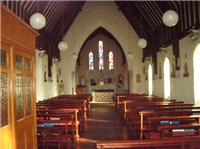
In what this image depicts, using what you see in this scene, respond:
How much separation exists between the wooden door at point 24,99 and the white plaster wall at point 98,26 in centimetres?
1514

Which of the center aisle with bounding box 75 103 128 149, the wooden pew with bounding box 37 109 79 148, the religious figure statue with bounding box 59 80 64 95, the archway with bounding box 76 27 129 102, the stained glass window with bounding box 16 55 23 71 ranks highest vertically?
the archway with bounding box 76 27 129 102

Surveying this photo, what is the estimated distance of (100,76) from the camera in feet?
81.4

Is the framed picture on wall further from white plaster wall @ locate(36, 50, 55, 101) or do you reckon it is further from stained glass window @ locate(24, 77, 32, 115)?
stained glass window @ locate(24, 77, 32, 115)

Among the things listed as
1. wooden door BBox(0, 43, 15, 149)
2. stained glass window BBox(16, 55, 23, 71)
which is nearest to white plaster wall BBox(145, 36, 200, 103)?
stained glass window BBox(16, 55, 23, 71)

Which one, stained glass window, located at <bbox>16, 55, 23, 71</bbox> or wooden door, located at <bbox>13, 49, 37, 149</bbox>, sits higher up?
stained glass window, located at <bbox>16, 55, 23, 71</bbox>

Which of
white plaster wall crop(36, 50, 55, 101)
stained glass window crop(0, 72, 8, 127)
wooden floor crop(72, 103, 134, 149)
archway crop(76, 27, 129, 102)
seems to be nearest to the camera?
stained glass window crop(0, 72, 8, 127)

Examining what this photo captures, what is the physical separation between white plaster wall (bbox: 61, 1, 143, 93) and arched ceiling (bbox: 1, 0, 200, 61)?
82cm

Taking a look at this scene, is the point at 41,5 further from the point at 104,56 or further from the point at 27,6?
the point at 104,56

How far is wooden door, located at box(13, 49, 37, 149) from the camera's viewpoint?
3.75 meters

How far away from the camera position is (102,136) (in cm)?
778

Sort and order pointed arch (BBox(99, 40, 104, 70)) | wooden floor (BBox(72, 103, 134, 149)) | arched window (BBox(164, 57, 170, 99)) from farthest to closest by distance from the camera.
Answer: pointed arch (BBox(99, 40, 104, 70)) → arched window (BBox(164, 57, 170, 99)) → wooden floor (BBox(72, 103, 134, 149))

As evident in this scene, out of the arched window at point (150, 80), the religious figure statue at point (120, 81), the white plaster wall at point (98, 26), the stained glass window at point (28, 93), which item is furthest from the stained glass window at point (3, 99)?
the religious figure statue at point (120, 81)

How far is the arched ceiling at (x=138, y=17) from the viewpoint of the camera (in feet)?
32.2

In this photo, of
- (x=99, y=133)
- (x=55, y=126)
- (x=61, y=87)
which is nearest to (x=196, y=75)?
(x=99, y=133)
